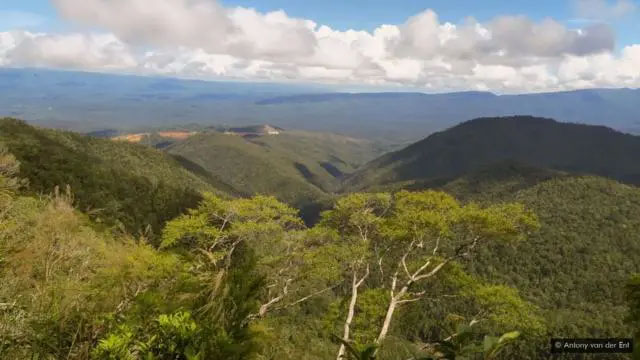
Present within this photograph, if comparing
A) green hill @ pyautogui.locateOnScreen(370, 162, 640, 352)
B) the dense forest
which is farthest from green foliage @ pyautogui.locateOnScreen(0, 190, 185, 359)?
green hill @ pyautogui.locateOnScreen(370, 162, 640, 352)

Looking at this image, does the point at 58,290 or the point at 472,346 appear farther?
the point at 58,290

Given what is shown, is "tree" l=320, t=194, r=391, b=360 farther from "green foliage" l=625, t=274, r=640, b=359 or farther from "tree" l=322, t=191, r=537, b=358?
"green foliage" l=625, t=274, r=640, b=359

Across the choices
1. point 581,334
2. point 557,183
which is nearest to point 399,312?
point 581,334

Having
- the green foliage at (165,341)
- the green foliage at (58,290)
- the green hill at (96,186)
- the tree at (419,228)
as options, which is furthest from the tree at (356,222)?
the green hill at (96,186)

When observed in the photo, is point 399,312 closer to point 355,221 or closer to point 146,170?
point 355,221

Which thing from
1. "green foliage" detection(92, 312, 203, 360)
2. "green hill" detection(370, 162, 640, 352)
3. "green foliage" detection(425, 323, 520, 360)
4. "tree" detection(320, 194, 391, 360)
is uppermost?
"green foliage" detection(425, 323, 520, 360)

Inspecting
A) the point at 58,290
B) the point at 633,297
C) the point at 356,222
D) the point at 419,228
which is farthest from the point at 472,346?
the point at 356,222

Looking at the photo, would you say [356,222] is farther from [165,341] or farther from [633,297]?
[165,341]

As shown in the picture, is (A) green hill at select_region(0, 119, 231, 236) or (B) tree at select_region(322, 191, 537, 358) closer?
(B) tree at select_region(322, 191, 537, 358)

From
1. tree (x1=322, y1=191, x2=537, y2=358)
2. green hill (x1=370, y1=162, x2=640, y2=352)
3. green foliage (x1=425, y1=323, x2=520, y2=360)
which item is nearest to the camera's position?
green foliage (x1=425, y1=323, x2=520, y2=360)

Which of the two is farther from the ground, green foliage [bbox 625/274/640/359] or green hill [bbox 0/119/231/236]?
green foliage [bbox 625/274/640/359]

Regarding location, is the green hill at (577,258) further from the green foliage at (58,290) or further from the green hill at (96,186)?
the green foliage at (58,290)

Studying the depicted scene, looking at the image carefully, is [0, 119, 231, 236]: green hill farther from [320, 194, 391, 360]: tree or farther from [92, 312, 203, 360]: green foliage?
[92, 312, 203, 360]: green foliage

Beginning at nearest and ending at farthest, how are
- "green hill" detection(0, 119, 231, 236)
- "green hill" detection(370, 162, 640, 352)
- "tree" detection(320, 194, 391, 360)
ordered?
"tree" detection(320, 194, 391, 360) < "green hill" detection(0, 119, 231, 236) < "green hill" detection(370, 162, 640, 352)
